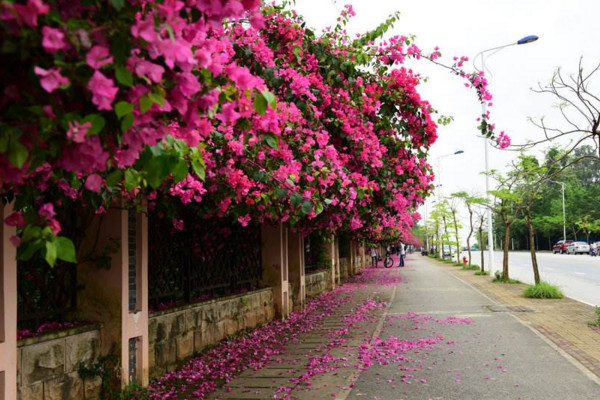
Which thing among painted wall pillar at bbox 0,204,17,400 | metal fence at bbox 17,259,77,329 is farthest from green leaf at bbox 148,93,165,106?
metal fence at bbox 17,259,77,329

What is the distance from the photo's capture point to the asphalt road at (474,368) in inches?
236

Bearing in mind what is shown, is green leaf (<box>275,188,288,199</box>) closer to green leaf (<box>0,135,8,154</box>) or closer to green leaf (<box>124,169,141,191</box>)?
green leaf (<box>124,169,141,191</box>)

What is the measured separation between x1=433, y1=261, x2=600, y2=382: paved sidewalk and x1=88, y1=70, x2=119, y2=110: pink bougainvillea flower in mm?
6699

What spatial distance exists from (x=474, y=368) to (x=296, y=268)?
7.33 meters

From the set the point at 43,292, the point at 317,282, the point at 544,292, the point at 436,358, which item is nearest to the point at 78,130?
the point at 43,292

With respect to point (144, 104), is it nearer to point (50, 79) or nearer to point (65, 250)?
point (50, 79)

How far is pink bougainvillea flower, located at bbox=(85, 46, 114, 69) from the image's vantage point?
5.63ft

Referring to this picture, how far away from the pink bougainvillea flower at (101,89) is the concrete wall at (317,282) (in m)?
14.7

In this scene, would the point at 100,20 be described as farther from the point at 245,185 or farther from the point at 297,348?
the point at 297,348

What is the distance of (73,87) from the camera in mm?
1866

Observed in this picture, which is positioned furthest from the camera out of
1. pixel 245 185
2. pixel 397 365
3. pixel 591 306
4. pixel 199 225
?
→ pixel 591 306

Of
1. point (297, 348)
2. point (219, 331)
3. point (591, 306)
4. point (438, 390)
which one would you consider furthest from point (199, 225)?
point (591, 306)

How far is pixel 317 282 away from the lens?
709 inches

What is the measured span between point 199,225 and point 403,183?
384cm
